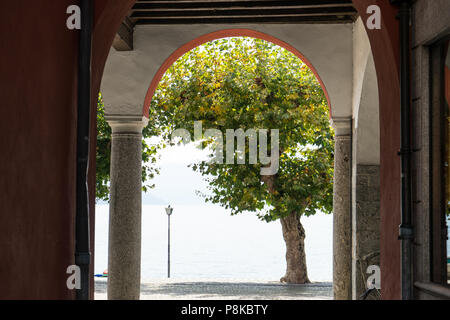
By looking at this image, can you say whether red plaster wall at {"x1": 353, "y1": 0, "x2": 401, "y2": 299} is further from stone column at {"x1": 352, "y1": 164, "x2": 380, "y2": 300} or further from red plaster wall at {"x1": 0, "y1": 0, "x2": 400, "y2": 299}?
stone column at {"x1": 352, "y1": 164, "x2": 380, "y2": 300}

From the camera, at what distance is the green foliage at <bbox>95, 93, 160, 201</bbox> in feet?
51.3

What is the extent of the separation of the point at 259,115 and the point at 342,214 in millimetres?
5864

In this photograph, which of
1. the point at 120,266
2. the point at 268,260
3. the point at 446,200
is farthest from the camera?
the point at 268,260

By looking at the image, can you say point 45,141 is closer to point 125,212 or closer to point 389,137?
point 389,137

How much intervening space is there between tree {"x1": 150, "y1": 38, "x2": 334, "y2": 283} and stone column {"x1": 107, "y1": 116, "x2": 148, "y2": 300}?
5747 mm

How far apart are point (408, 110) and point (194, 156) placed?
11.6 m

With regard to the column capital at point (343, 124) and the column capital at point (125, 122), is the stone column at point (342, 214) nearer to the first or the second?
the column capital at point (343, 124)

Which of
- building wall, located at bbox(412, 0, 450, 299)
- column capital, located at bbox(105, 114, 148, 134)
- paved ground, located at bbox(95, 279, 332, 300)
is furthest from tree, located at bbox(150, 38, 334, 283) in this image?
building wall, located at bbox(412, 0, 450, 299)

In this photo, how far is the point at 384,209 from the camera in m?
4.88

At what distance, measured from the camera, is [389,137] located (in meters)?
4.71

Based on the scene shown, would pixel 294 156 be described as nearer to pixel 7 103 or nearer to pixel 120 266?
pixel 120 266

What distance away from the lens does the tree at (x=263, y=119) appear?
14773 mm
